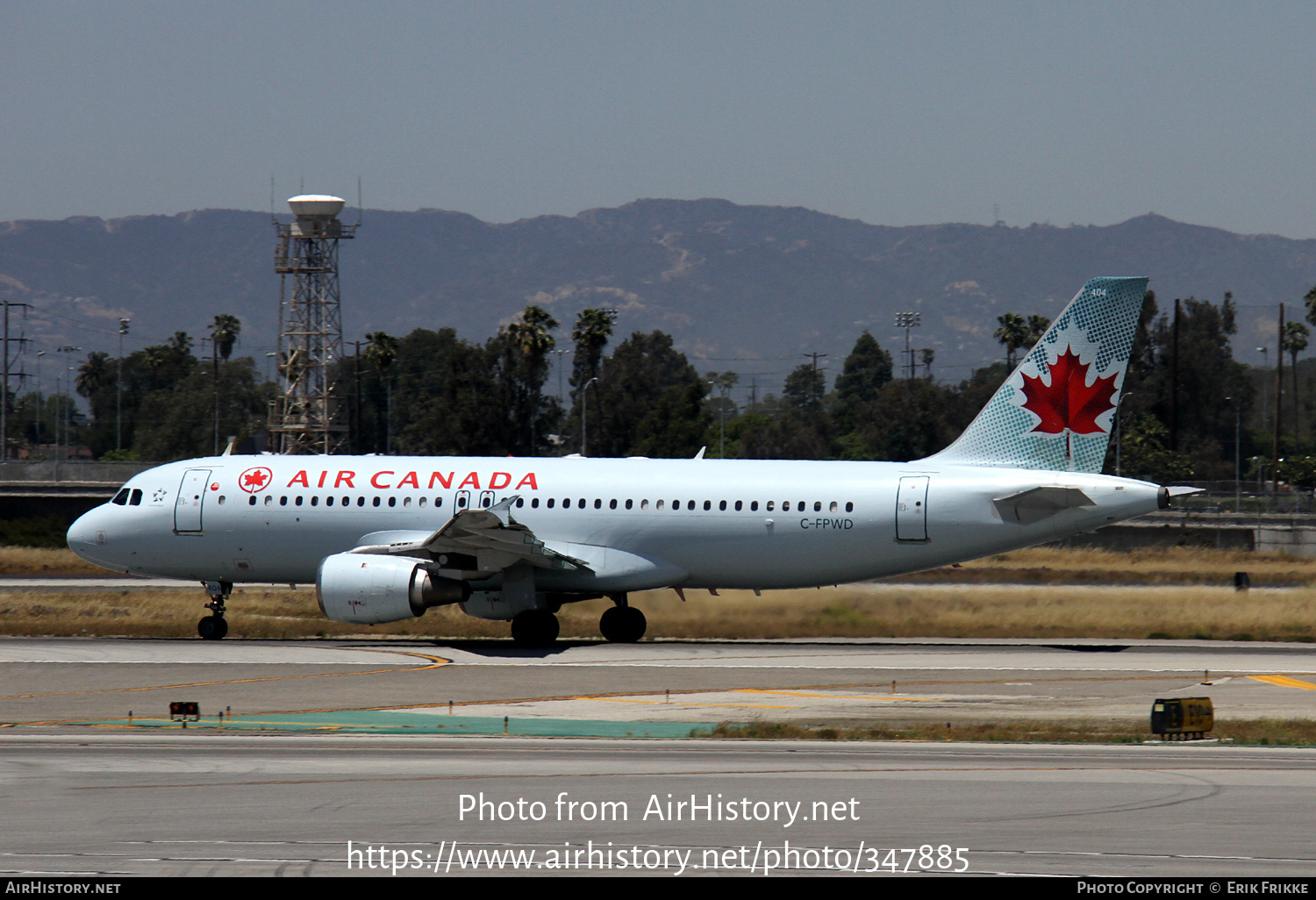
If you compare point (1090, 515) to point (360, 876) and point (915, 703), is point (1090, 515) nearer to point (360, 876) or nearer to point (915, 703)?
point (915, 703)

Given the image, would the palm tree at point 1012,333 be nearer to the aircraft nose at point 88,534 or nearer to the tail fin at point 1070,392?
the tail fin at point 1070,392

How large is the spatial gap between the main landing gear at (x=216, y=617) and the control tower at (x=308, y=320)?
215 feet

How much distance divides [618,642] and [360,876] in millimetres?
20209

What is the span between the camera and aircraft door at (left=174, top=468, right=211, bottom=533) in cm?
3141

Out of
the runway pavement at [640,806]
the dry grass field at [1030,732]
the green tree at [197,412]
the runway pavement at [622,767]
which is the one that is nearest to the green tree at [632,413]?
the green tree at [197,412]

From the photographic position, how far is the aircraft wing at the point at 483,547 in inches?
1104

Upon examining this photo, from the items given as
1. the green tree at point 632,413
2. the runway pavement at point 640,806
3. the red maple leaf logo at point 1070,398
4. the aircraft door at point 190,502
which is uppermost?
the green tree at point 632,413

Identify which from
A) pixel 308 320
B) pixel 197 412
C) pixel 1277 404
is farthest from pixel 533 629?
pixel 197 412

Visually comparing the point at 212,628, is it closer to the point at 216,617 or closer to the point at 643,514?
the point at 216,617

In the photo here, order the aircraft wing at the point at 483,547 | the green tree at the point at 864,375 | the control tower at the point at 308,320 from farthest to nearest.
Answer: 1. the green tree at the point at 864,375
2. the control tower at the point at 308,320
3. the aircraft wing at the point at 483,547

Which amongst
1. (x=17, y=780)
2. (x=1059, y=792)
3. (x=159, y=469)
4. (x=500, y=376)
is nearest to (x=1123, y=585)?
(x=159, y=469)

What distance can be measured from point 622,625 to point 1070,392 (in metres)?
10.5

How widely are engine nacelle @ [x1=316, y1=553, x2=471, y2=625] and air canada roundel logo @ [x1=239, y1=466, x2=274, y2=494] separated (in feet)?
11.7
